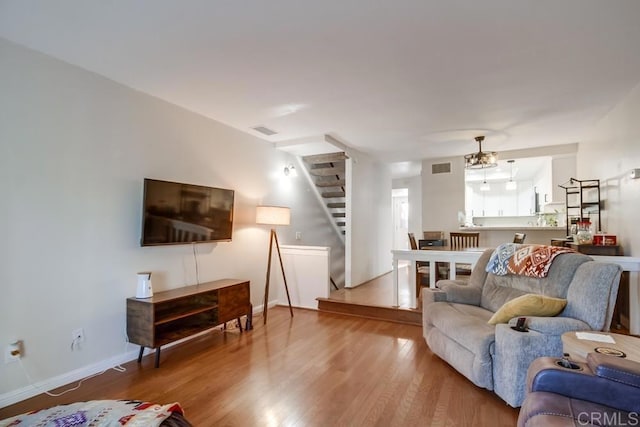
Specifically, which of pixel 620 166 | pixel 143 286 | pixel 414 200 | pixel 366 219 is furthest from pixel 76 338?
pixel 414 200

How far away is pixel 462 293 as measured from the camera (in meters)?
3.27

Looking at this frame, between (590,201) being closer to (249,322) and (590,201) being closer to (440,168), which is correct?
(440,168)

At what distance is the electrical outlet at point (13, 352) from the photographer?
7.34 ft

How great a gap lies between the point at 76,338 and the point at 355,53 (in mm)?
3126

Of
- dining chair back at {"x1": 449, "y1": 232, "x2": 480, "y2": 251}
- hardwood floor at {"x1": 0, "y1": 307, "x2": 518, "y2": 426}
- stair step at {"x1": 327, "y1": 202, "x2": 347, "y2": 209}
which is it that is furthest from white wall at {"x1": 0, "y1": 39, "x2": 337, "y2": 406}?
dining chair back at {"x1": 449, "y1": 232, "x2": 480, "y2": 251}

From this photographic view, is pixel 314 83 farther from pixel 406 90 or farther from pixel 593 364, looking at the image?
pixel 593 364

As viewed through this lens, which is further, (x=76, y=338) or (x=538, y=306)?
(x=76, y=338)

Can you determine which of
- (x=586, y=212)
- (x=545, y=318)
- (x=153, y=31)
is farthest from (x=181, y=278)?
(x=586, y=212)

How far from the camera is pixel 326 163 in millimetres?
5727

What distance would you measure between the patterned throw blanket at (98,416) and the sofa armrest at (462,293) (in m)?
2.67

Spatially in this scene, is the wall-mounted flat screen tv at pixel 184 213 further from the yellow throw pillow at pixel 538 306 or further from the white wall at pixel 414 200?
the white wall at pixel 414 200

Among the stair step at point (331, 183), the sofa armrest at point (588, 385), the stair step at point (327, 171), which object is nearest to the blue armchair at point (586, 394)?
the sofa armrest at point (588, 385)

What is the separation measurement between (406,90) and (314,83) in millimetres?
867

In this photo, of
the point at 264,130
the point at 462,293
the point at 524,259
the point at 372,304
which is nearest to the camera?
the point at 524,259
